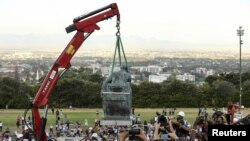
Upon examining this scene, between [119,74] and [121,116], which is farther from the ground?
[119,74]

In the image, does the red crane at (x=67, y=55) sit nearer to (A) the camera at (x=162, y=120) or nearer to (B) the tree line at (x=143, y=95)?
(A) the camera at (x=162, y=120)

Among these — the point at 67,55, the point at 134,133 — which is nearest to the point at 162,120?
the point at 134,133

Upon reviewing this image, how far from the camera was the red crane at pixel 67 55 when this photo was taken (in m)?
16.1

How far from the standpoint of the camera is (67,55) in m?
17.0

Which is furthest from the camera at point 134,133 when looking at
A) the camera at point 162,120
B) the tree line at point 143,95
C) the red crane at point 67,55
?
the tree line at point 143,95

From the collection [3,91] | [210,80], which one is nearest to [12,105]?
[3,91]

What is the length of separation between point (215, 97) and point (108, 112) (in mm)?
50244

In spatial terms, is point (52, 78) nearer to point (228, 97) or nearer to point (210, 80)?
point (228, 97)

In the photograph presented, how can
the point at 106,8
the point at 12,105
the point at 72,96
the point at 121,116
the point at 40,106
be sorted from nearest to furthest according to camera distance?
1. the point at 40,106
2. the point at 106,8
3. the point at 121,116
4. the point at 12,105
5. the point at 72,96

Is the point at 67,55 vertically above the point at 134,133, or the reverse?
the point at 67,55

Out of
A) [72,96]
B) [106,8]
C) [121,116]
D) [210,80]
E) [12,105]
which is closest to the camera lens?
[106,8]

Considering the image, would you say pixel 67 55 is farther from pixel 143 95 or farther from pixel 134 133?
pixel 143 95

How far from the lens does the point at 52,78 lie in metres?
16.5

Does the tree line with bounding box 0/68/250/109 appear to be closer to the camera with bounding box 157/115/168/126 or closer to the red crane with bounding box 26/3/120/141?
the red crane with bounding box 26/3/120/141
